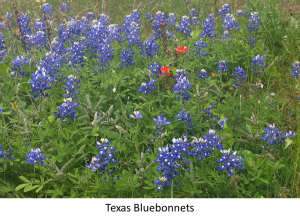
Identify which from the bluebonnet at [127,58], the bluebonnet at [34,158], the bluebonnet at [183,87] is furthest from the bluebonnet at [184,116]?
the bluebonnet at [127,58]

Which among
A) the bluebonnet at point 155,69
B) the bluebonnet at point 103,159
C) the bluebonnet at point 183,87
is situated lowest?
the bluebonnet at point 103,159

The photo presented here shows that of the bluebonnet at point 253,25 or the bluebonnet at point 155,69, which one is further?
the bluebonnet at point 253,25

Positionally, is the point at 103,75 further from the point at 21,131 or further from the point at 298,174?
the point at 298,174

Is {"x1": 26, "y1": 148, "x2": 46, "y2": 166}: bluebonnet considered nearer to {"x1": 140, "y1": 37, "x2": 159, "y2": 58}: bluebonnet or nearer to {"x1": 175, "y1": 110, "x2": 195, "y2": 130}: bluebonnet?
{"x1": 175, "y1": 110, "x2": 195, "y2": 130}: bluebonnet

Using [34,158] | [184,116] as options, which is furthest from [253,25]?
[34,158]

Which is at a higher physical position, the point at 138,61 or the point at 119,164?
the point at 138,61

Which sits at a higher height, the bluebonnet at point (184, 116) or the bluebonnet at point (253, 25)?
the bluebonnet at point (253, 25)

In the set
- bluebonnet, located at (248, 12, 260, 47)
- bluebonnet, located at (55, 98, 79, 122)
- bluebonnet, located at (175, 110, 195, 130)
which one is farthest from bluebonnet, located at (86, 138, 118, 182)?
bluebonnet, located at (248, 12, 260, 47)

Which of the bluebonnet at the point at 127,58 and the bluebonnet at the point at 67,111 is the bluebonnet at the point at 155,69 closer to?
the bluebonnet at the point at 127,58

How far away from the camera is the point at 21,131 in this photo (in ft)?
8.32

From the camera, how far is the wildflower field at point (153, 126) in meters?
2.08

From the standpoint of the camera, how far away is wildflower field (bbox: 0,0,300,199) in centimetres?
208

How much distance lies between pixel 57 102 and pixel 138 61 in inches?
45.9
